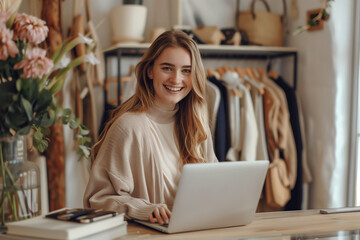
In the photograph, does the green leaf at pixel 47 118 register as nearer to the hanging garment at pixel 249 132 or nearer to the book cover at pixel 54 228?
the book cover at pixel 54 228

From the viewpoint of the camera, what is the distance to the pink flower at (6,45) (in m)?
1.17

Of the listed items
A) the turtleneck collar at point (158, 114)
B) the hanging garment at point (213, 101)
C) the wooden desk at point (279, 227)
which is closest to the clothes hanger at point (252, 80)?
the hanging garment at point (213, 101)

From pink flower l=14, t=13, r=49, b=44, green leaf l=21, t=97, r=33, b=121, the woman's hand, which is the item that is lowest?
the woman's hand

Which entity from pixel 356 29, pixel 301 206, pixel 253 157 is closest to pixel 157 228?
pixel 253 157

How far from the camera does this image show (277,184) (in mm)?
3293

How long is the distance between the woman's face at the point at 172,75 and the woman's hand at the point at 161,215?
55 cm

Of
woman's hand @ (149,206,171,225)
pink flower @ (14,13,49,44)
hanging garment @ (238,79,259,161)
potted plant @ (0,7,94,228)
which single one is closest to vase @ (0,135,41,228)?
potted plant @ (0,7,94,228)

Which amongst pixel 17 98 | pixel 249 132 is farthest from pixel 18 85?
pixel 249 132

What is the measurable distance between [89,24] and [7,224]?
2202 mm

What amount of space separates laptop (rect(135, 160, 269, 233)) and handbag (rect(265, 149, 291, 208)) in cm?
187

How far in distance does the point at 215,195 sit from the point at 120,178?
1.39 ft

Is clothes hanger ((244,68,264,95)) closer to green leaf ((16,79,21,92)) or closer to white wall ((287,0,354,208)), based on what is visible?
white wall ((287,0,354,208))

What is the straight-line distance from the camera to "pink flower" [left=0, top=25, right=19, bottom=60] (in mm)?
1169

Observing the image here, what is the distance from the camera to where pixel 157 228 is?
1.39 meters
